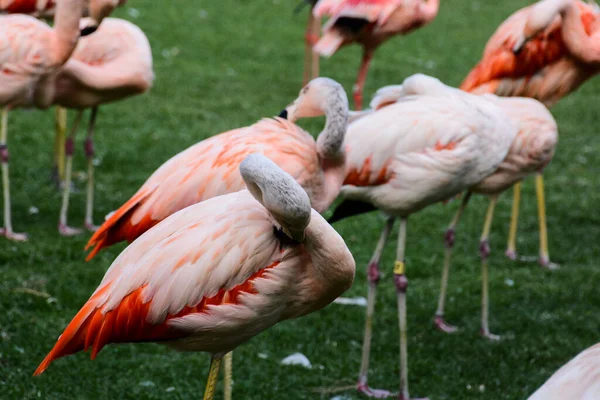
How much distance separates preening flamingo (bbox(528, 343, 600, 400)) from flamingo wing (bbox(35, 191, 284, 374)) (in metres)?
1.17

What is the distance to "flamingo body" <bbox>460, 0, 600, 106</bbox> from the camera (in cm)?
573

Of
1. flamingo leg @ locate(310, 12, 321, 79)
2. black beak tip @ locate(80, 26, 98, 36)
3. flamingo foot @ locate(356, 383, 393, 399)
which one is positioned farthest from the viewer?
→ flamingo leg @ locate(310, 12, 321, 79)

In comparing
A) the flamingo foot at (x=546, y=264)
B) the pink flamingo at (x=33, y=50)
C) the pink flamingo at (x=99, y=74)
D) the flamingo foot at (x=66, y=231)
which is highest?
the pink flamingo at (x=33, y=50)

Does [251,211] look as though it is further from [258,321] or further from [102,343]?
[102,343]

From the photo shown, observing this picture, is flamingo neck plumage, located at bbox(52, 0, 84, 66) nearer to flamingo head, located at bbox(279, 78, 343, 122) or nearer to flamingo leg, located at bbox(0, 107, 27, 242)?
flamingo leg, located at bbox(0, 107, 27, 242)

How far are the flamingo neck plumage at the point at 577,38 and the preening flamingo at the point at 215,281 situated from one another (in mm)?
3201

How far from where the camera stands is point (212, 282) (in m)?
2.95

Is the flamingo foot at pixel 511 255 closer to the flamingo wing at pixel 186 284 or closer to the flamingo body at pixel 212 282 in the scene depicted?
the flamingo body at pixel 212 282

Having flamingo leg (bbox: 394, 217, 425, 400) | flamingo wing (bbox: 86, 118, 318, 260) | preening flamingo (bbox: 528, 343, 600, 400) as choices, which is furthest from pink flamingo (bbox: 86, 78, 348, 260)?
preening flamingo (bbox: 528, 343, 600, 400)

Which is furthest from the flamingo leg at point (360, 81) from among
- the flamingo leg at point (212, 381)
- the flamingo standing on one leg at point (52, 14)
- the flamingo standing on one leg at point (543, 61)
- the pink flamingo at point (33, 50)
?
the flamingo leg at point (212, 381)

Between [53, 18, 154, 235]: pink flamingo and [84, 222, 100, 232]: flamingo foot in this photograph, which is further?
[84, 222, 100, 232]: flamingo foot

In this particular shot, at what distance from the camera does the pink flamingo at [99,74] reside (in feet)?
18.4

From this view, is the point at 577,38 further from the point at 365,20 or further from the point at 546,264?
the point at 365,20

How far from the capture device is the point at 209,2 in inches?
496
